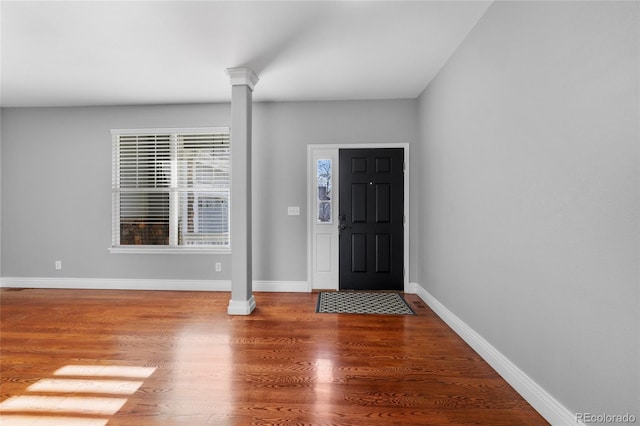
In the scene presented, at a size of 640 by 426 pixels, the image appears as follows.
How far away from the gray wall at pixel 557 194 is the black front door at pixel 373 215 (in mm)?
1516

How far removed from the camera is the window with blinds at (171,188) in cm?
440

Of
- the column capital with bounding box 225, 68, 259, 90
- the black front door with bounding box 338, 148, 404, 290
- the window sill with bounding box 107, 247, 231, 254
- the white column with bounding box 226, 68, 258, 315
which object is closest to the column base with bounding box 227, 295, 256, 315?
the white column with bounding box 226, 68, 258, 315

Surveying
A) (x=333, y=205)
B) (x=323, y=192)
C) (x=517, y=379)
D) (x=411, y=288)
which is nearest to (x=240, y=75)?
(x=323, y=192)

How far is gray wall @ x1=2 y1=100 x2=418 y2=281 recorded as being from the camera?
4281 mm

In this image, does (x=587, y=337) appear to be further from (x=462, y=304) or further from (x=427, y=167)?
(x=427, y=167)

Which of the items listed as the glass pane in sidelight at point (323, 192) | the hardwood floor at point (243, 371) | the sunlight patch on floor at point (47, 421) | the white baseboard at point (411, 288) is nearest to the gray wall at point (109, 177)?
the glass pane in sidelight at point (323, 192)

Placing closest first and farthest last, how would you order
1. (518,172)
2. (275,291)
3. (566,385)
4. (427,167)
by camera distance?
(566,385)
(518,172)
(427,167)
(275,291)

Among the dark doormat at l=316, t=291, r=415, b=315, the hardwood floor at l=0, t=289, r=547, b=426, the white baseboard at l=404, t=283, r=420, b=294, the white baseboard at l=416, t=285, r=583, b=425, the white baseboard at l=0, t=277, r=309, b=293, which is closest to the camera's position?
the white baseboard at l=416, t=285, r=583, b=425

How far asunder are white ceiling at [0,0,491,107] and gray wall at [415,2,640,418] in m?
0.64

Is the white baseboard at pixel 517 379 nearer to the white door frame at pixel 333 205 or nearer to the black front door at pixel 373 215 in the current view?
the black front door at pixel 373 215

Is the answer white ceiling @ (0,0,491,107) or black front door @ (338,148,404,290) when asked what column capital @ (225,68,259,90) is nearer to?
white ceiling @ (0,0,491,107)

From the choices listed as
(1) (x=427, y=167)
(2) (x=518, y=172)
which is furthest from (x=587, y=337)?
(1) (x=427, y=167)

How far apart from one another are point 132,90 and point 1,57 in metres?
1.16

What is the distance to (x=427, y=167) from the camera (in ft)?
12.5
